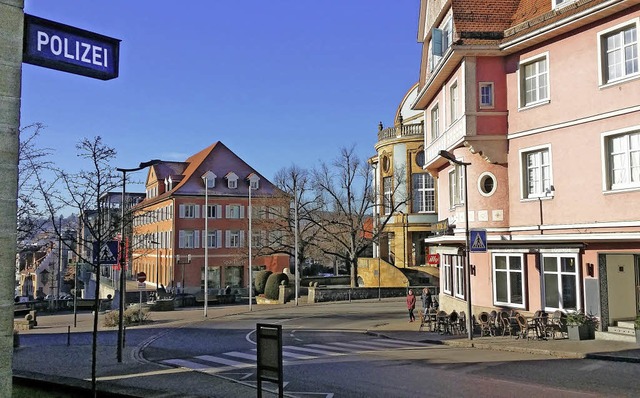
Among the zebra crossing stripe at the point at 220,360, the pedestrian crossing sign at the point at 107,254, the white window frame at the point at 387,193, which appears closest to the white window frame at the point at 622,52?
the zebra crossing stripe at the point at 220,360

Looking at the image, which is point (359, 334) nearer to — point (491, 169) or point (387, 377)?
point (491, 169)

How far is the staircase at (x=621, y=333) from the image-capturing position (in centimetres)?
1875

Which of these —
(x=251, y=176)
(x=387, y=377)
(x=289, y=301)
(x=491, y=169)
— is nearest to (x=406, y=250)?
(x=289, y=301)

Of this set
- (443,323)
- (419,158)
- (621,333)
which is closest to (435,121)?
(443,323)

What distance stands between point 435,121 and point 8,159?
27.2 m

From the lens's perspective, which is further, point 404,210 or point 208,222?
point 208,222

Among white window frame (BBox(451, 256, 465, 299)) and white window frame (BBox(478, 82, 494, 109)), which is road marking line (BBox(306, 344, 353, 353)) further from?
white window frame (BBox(478, 82, 494, 109))

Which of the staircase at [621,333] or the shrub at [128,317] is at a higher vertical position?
the staircase at [621,333]

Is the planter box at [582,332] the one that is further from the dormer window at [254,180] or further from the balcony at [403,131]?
the dormer window at [254,180]

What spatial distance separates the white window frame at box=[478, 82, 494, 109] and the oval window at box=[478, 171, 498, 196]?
2617 mm

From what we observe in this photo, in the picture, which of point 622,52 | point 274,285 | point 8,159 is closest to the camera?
point 8,159

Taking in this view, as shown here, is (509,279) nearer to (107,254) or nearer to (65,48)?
(107,254)

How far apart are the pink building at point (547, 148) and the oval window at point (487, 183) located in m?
0.04

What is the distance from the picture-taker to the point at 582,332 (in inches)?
771
